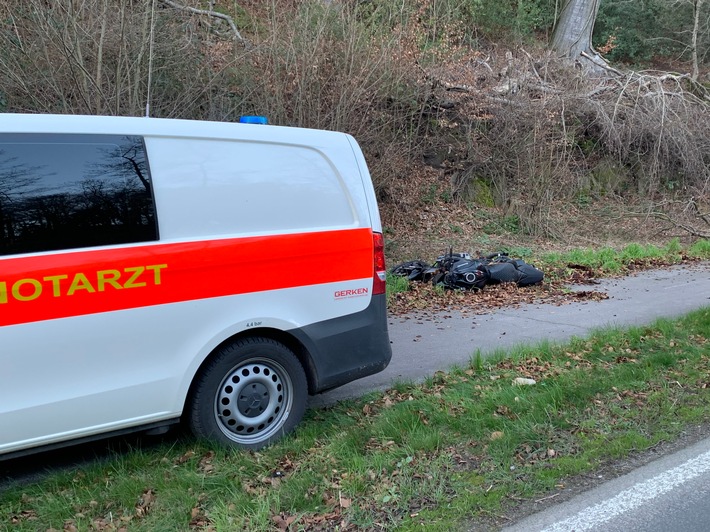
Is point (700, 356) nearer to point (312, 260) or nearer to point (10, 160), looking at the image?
point (312, 260)

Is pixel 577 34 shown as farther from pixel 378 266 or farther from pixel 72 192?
pixel 72 192

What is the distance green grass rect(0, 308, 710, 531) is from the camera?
11.3ft

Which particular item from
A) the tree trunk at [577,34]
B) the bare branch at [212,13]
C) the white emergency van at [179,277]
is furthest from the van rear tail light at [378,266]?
the tree trunk at [577,34]

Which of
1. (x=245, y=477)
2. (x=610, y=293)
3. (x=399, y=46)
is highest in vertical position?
(x=399, y=46)

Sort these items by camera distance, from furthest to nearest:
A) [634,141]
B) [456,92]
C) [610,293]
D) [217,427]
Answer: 1. [634,141]
2. [456,92]
3. [610,293]
4. [217,427]

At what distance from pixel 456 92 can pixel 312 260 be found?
1223 centimetres

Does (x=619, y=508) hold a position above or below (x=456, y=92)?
below

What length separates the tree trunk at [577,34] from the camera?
21016 mm

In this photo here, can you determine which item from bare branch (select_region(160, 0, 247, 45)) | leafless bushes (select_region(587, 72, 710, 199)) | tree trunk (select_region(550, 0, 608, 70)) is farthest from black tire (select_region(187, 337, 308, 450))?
tree trunk (select_region(550, 0, 608, 70))

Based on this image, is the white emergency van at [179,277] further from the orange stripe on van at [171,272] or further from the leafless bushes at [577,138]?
the leafless bushes at [577,138]

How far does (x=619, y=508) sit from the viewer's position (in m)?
3.50

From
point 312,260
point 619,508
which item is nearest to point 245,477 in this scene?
point 312,260

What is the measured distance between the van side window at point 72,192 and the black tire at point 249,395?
99cm

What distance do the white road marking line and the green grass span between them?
11.2 inches
